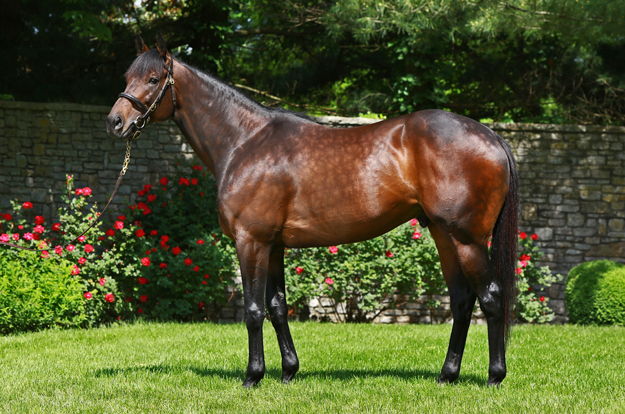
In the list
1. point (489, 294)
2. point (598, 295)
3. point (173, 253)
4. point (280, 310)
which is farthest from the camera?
point (173, 253)

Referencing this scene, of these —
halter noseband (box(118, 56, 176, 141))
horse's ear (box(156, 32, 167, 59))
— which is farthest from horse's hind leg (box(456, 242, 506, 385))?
horse's ear (box(156, 32, 167, 59))

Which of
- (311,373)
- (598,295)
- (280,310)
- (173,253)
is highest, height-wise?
(280,310)

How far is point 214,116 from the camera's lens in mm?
4234

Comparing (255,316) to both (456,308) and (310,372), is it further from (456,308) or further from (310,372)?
(456,308)

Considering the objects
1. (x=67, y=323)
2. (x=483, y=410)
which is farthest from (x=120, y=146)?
(x=483, y=410)

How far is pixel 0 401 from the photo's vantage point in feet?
12.1

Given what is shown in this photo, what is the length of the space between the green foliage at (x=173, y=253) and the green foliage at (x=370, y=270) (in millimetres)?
1048

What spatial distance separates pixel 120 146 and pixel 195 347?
418cm

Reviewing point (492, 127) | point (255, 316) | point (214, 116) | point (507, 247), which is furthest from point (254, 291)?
point (492, 127)

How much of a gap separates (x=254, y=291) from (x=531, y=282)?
6.35 metres

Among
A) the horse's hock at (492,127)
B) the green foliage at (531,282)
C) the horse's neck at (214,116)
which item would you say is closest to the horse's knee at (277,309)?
the horse's neck at (214,116)

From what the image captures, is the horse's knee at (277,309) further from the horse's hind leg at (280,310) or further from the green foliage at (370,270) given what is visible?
the green foliage at (370,270)

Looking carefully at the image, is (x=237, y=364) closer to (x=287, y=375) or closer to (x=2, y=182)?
(x=287, y=375)

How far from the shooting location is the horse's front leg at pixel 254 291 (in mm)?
3939
